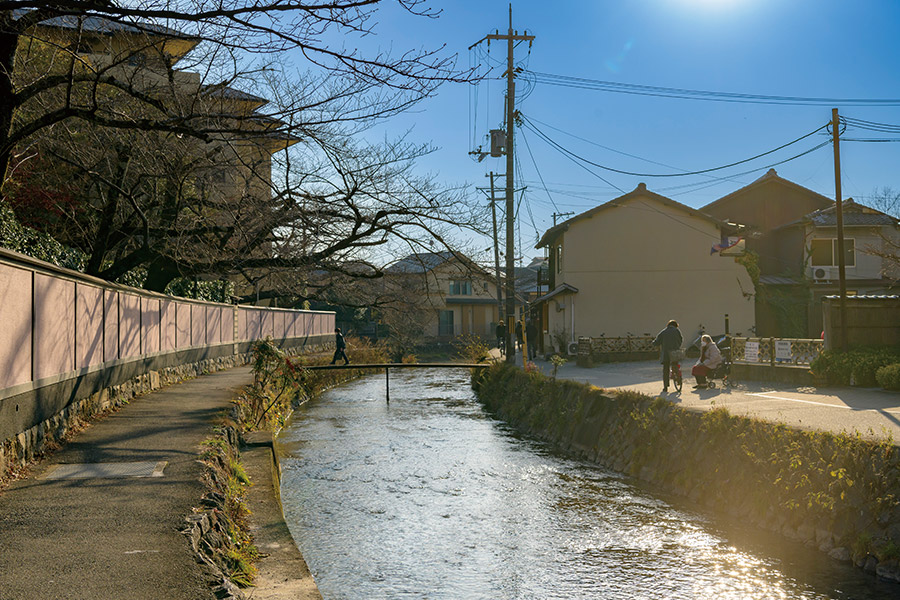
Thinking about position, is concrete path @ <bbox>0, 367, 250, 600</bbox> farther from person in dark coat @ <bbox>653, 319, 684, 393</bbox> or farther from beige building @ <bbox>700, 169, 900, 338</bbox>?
beige building @ <bbox>700, 169, 900, 338</bbox>

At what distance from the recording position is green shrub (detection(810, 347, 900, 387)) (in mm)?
16359

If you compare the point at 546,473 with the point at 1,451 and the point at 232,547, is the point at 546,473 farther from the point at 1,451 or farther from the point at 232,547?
the point at 1,451

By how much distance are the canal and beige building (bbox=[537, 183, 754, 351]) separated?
1786 cm

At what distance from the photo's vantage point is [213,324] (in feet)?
81.5

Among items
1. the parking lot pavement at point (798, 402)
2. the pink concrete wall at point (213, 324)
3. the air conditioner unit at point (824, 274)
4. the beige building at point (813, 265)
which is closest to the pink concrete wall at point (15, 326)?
the parking lot pavement at point (798, 402)

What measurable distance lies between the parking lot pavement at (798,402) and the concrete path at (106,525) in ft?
24.2

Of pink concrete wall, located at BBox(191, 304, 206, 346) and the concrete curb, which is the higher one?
pink concrete wall, located at BBox(191, 304, 206, 346)

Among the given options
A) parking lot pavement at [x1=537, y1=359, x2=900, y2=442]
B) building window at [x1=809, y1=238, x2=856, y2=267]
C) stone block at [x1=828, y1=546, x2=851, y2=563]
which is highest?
building window at [x1=809, y1=238, x2=856, y2=267]

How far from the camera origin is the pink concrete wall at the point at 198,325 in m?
21.8

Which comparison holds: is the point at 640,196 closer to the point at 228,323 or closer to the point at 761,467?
the point at 228,323

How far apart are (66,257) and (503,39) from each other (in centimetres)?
1613

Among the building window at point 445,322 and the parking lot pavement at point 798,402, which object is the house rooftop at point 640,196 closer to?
the parking lot pavement at point 798,402

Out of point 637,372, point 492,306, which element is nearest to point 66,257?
point 637,372

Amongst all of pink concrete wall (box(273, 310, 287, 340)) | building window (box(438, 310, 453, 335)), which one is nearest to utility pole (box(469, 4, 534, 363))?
pink concrete wall (box(273, 310, 287, 340))
